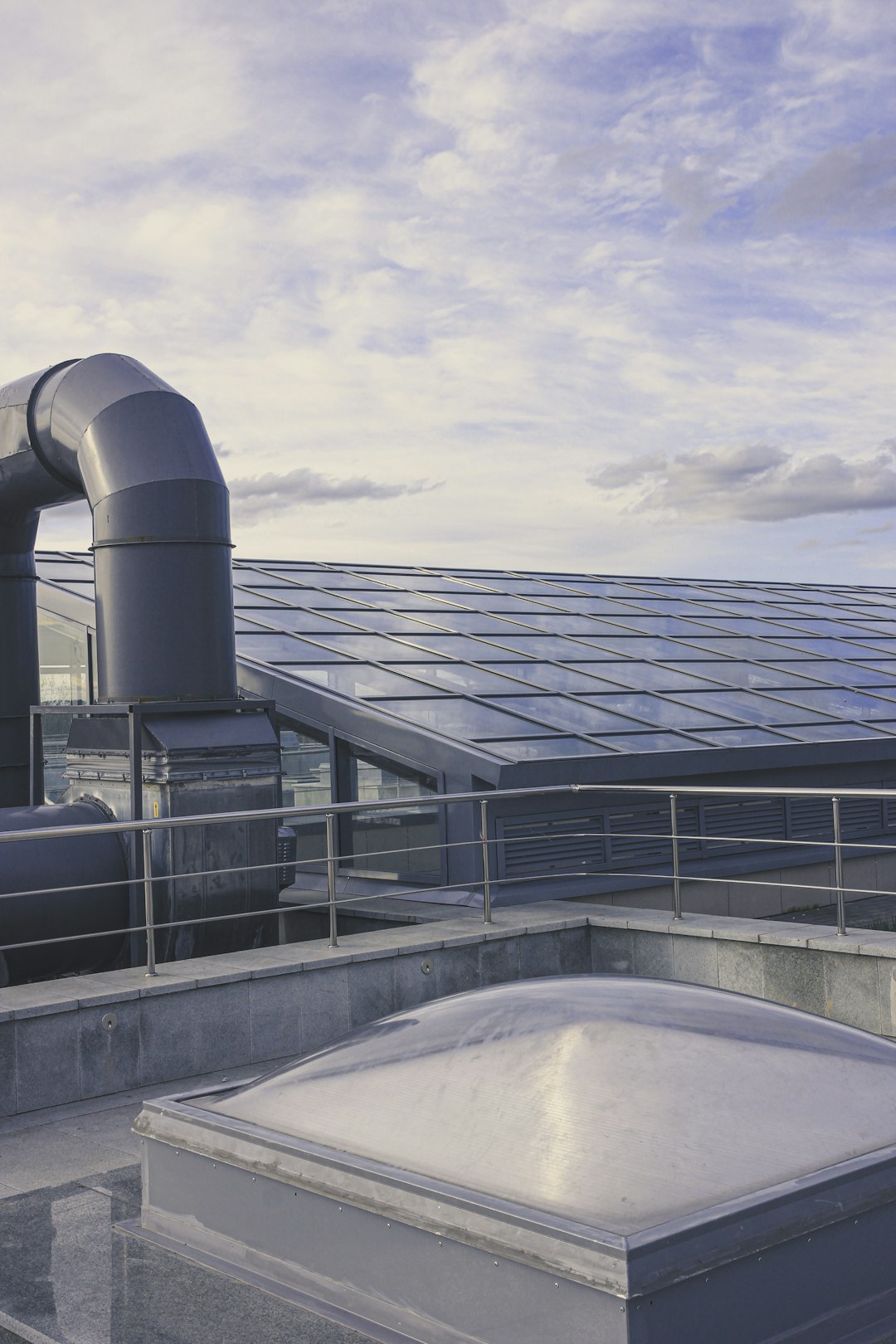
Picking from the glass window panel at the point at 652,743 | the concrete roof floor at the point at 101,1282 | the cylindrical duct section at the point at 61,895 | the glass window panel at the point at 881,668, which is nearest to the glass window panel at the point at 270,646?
the glass window panel at the point at 652,743

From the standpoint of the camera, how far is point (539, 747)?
41.2ft

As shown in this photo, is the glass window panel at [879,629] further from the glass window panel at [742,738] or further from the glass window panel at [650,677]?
the glass window panel at [742,738]

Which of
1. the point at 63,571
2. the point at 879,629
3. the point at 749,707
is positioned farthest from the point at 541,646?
the point at 879,629

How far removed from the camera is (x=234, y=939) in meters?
10.3

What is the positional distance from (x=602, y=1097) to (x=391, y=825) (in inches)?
313

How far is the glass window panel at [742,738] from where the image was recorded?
1407cm

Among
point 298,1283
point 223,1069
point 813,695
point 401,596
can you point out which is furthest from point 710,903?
point 298,1283

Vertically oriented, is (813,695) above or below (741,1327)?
above

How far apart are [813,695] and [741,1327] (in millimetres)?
13920

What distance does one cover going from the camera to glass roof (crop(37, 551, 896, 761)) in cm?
1354

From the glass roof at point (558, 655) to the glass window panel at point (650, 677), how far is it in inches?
1.4

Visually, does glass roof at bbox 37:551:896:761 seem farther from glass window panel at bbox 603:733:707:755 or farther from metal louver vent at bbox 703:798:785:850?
metal louver vent at bbox 703:798:785:850

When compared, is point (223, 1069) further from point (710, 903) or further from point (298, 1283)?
point (710, 903)

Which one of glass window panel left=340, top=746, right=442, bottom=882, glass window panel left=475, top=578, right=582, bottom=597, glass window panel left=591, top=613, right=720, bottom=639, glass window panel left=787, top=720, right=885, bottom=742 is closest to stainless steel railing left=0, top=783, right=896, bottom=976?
glass window panel left=340, top=746, right=442, bottom=882
